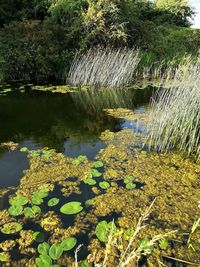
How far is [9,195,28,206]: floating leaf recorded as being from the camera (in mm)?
3176

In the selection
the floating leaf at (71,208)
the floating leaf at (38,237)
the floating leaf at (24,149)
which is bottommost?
the floating leaf at (38,237)

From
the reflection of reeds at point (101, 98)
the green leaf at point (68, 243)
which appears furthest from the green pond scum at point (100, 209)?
the reflection of reeds at point (101, 98)

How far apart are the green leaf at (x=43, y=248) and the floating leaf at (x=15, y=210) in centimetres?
60

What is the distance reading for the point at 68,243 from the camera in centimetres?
259

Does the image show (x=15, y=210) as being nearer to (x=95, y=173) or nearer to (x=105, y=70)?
(x=95, y=173)

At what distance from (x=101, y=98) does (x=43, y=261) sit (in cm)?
642

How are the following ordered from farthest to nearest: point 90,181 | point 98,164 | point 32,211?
1. point 98,164
2. point 90,181
3. point 32,211

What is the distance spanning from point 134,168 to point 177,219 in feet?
Answer: 3.91

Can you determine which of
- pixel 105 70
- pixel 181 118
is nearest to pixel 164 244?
pixel 181 118

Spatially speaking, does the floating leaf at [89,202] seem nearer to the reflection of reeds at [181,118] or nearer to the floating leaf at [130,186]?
the floating leaf at [130,186]

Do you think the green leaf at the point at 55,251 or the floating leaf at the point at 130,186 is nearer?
the green leaf at the point at 55,251

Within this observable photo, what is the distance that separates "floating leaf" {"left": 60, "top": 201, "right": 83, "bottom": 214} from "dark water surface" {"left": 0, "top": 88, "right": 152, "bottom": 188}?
917 millimetres

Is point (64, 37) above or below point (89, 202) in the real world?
above

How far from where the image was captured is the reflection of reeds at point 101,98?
7641 mm
